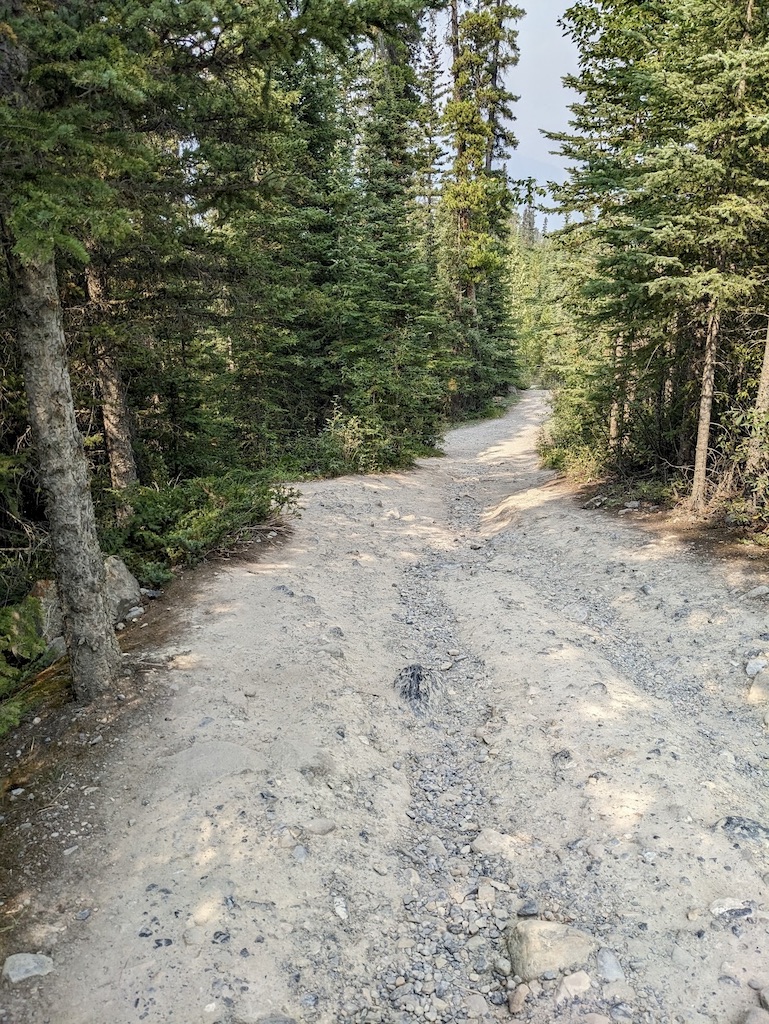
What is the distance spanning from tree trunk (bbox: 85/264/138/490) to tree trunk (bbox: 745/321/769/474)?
32.5 feet

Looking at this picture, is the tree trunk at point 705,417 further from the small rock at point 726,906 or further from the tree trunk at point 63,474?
the tree trunk at point 63,474

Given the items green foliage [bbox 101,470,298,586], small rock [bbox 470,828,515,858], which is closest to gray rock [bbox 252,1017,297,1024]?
small rock [bbox 470,828,515,858]

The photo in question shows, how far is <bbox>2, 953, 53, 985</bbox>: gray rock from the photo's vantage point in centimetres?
313

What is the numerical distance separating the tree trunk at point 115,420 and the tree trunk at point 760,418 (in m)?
9.90

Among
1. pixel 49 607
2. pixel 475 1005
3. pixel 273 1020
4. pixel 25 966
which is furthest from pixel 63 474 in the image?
pixel 475 1005

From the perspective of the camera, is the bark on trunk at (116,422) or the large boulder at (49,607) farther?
the bark on trunk at (116,422)

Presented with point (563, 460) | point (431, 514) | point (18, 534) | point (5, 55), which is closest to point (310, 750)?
point (18, 534)

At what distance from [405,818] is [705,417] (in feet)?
29.7

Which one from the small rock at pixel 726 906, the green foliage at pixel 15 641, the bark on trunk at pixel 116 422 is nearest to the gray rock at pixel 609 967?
the small rock at pixel 726 906

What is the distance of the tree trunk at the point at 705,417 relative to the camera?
10242 millimetres

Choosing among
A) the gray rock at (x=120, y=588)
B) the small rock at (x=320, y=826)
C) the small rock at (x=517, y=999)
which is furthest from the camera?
the gray rock at (x=120, y=588)

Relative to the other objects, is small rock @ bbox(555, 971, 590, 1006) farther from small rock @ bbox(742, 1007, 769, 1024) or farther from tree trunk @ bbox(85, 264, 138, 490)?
tree trunk @ bbox(85, 264, 138, 490)

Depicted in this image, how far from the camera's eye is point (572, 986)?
10.7ft

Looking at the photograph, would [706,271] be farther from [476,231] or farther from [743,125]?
[476,231]
